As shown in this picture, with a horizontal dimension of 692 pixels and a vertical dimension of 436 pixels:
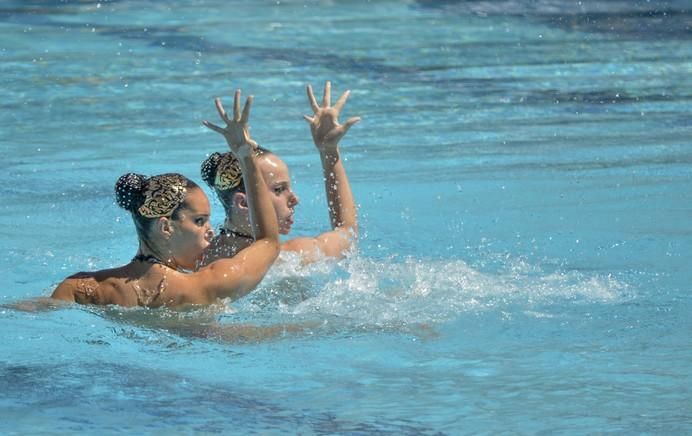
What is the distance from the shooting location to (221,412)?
4340 mm

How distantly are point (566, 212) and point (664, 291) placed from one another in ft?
5.31

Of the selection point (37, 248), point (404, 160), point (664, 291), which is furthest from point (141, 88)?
point (664, 291)

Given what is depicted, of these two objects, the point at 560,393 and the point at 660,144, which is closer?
the point at 560,393

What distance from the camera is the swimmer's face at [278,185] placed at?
216 inches

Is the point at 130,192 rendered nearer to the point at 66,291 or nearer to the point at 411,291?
the point at 66,291

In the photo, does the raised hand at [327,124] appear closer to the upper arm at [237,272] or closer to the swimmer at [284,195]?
the swimmer at [284,195]

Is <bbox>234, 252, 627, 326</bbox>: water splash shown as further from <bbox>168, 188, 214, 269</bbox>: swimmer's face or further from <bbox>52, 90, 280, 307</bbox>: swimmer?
<bbox>168, 188, 214, 269</bbox>: swimmer's face

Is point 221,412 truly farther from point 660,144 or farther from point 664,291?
point 660,144

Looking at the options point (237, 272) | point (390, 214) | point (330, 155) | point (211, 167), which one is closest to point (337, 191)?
point (330, 155)

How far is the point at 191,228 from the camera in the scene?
16.1ft

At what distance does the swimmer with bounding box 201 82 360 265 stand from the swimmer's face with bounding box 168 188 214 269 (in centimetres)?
33

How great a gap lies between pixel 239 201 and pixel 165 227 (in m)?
0.71

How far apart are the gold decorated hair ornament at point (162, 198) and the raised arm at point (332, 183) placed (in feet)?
3.33

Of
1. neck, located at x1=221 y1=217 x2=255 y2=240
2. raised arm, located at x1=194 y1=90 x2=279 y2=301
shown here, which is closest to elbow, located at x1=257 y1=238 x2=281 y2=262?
raised arm, located at x1=194 y1=90 x2=279 y2=301
